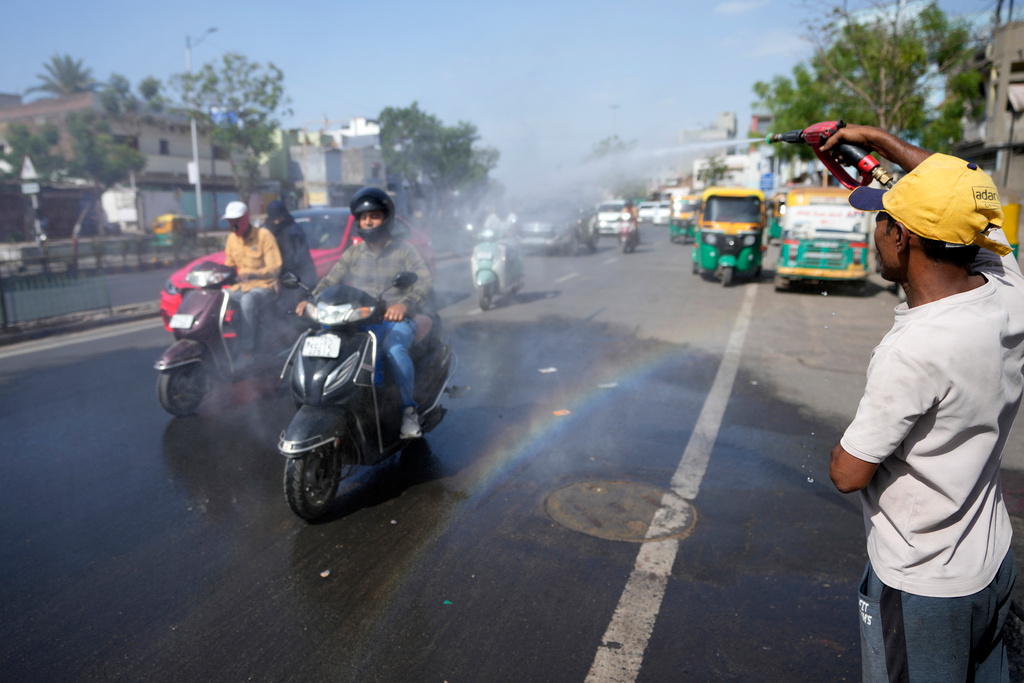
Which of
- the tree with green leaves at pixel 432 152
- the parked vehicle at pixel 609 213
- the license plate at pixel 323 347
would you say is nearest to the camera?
the license plate at pixel 323 347

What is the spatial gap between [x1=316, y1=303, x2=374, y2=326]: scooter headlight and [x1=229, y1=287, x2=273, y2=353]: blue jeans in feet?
8.46

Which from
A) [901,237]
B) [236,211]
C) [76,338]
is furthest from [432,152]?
[901,237]

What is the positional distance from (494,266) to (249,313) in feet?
20.7

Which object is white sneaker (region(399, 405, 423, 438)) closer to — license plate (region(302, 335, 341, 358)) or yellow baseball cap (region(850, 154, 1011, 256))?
license plate (region(302, 335, 341, 358))

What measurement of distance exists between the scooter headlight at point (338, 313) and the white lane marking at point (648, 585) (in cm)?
221

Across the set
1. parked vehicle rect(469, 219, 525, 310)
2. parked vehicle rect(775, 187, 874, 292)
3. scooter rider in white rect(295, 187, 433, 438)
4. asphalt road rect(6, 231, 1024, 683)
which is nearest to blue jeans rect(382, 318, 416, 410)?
scooter rider in white rect(295, 187, 433, 438)

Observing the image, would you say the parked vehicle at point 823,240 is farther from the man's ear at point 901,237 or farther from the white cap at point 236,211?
the man's ear at point 901,237

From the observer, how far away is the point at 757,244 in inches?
655

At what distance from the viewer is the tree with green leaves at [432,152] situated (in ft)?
119

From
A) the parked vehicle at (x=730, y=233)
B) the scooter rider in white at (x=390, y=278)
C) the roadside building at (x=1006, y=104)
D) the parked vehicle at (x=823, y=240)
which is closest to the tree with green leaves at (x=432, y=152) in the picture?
the parked vehicle at (x=730, y=233)

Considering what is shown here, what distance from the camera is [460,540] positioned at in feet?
13.0

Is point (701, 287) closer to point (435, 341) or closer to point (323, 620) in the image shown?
point (435, 341)

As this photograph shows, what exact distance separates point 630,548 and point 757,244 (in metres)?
14.2

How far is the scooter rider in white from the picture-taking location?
15.8ft
